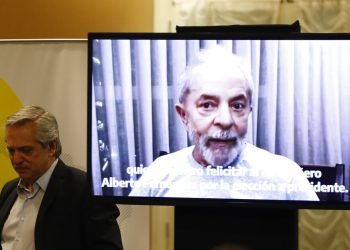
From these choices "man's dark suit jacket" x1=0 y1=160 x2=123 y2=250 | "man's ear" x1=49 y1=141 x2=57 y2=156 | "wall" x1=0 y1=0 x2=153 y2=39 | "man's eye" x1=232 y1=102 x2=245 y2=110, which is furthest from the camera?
"wall" x1=0 y1=0 x2=153 y2=39

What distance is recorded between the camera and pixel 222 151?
1.88m

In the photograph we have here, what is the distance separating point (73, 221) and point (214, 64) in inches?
34.2

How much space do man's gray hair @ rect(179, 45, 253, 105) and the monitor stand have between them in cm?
47

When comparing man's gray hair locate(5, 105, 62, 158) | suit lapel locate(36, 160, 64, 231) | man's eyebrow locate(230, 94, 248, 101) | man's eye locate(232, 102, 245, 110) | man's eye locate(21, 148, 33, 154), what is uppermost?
man's eyebrow locate(230, 94, 248, 101)

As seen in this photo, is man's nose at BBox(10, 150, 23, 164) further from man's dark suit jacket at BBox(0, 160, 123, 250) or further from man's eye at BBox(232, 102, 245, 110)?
man's eye at BBox(232, 102, 245, 110)

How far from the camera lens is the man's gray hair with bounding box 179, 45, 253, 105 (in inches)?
73.7

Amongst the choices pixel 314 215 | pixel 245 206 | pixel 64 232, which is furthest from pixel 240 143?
pixel 314 215

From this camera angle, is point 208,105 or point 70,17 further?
point 70,17

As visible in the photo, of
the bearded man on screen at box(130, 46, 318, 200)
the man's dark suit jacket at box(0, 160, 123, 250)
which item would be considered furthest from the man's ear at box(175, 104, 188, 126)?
the man's dark suit jacket at box(0, 160, 123, 250)

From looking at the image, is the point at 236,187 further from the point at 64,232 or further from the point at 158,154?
the point at 64,232

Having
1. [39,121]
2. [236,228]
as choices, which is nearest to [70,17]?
[39,121]

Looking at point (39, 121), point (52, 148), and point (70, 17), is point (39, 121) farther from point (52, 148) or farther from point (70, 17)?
point (70, 17)

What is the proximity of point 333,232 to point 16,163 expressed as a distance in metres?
1.89

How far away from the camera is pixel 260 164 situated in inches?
73.7
